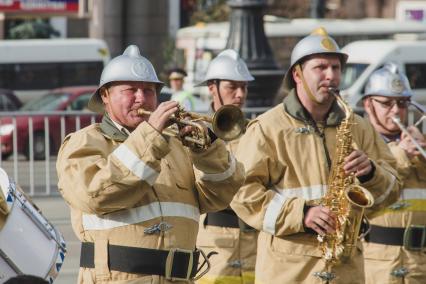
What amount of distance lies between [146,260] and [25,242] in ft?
2.00

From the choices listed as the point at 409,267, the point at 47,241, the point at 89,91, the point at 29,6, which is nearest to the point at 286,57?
the point at 29,6

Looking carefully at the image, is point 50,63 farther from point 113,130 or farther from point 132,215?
point 132,215

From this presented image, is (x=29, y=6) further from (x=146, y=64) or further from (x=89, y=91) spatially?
(x=146, y=64)

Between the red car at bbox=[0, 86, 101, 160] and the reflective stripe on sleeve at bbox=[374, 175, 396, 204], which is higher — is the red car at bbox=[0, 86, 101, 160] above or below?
below

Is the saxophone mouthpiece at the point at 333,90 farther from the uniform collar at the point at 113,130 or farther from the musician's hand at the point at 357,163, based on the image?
the uniform collar at the point at 113,130

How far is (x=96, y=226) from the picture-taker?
6.09m

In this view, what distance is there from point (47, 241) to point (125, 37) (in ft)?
104

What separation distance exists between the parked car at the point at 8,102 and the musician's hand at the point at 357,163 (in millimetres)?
19461

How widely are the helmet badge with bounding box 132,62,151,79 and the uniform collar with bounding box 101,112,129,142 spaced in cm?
25

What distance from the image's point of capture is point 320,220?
6863 mm

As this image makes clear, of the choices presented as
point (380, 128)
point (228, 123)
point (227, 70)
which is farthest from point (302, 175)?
point (227, 70)

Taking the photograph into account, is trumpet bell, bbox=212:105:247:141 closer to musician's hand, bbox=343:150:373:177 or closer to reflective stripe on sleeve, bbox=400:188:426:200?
musician's hand, bbox=343:150:373:177

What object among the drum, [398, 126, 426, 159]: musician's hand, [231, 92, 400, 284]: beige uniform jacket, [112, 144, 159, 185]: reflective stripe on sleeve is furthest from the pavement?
[112, 144, 159, 185]: reflective stripe on sleeve

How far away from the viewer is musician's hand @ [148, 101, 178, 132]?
18.9ft
